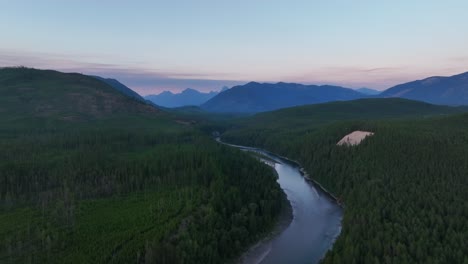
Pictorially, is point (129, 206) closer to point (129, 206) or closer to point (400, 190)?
point (129, 206)

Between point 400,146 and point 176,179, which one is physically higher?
point 400,146

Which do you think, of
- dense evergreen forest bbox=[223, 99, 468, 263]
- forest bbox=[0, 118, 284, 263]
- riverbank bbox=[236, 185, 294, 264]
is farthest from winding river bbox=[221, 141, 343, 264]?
dense evergreen forest bbox=[223, 99, 468, 263]

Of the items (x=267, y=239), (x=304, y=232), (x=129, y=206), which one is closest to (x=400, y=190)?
(x=304, y=232)

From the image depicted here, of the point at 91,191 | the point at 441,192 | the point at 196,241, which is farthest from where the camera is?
the point at 91,191

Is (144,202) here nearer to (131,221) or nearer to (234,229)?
(131,221)

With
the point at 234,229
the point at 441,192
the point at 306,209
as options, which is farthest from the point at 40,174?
the point at 441,192

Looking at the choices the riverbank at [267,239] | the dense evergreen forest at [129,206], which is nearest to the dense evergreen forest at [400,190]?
the riverbank at [267,239]
